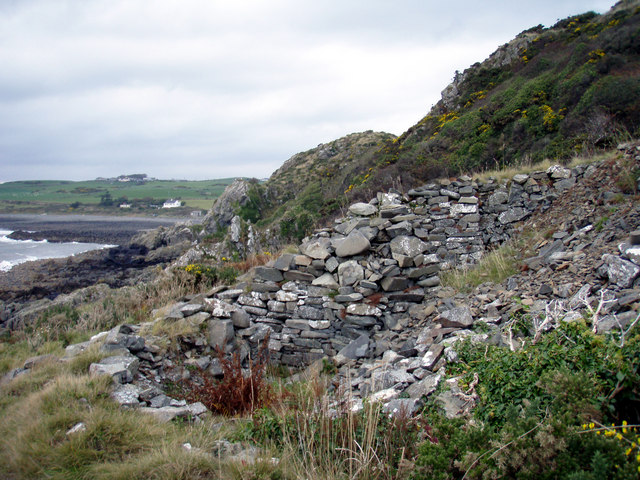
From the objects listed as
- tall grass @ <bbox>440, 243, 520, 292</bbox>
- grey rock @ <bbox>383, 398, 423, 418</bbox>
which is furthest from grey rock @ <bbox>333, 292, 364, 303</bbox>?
grey rock @ <bbox>383, 398, 423, 418</bbox>

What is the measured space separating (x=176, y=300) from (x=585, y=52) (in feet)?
65.1

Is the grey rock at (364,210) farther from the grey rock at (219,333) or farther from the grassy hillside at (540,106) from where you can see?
the grassy hillside at (540,106)

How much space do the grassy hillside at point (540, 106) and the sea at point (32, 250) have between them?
3110 cm

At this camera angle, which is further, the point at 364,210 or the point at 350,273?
the point at 364,210

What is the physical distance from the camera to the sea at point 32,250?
3253 centimetres

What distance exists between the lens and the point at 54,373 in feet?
14.8

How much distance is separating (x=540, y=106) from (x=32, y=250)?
4475 cm

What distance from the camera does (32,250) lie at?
124ft

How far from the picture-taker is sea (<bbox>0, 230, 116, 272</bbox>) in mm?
32531

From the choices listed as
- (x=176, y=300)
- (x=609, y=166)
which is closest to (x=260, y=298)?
(x=176, y=300)

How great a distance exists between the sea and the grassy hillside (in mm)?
31103

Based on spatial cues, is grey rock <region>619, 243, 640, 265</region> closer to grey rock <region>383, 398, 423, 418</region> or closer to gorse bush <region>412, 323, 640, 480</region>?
gorse bush <region>412, 323, 640, 480</region>

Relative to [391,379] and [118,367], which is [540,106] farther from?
[118,367]

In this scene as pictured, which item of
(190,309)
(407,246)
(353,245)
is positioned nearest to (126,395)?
(190,309)
